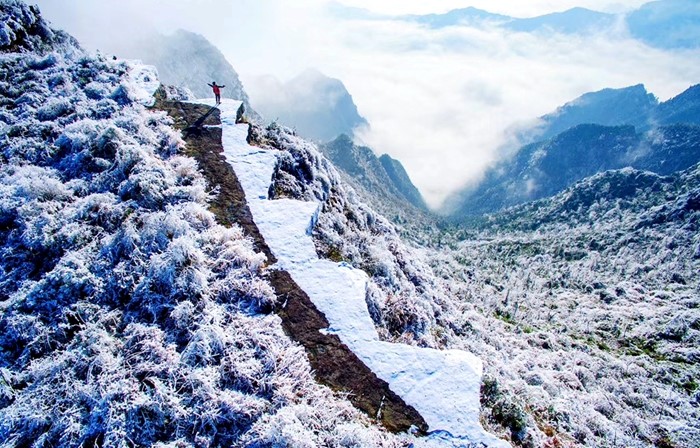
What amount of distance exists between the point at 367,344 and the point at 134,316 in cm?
762

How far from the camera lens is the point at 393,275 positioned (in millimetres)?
21453

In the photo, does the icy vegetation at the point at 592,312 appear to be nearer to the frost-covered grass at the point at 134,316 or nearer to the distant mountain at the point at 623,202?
the distant mountain at the point at 623,202

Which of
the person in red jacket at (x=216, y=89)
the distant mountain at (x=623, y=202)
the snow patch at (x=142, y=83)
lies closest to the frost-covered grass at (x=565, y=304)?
the distant mountain at (x=623, y=202)

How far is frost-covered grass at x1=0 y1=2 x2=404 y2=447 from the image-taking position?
929cm

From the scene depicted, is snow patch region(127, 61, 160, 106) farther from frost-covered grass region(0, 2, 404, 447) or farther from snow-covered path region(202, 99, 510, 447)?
snow-covered path region(202, 99, 510, 447)

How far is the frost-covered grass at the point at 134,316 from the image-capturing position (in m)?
9.29

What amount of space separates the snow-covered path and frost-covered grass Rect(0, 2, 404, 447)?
4.46ft

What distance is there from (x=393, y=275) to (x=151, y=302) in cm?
1292

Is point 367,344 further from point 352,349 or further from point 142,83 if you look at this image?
point 142,83

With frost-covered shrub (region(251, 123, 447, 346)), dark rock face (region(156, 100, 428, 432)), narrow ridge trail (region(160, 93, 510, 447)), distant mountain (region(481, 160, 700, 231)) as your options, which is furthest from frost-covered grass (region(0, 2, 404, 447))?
distant mountain (region(481, 160, 700, 231))

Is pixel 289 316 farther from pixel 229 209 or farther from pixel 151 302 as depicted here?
pixel 229 209

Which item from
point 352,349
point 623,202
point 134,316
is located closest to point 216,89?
point 134,316

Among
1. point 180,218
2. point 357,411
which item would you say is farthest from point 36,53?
point 357,411

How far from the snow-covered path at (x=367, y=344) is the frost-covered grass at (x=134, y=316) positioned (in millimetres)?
1361
